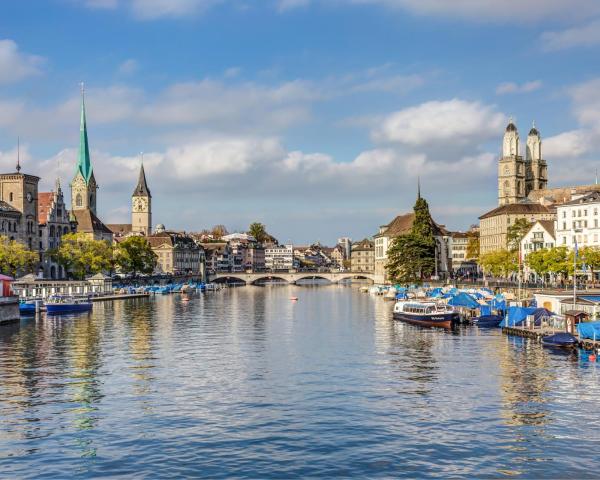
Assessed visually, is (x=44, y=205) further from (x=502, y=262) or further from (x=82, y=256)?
(x=502, y=262)

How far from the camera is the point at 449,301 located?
298ft

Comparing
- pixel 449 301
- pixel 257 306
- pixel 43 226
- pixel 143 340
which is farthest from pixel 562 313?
pixel 43 226

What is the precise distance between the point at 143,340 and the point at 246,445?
1497 inches

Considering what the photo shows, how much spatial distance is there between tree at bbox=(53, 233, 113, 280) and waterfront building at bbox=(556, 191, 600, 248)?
84131 millimetres

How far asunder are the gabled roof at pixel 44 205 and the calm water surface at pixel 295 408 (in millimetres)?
102232

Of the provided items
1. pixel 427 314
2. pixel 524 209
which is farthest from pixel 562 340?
pixel 524 209

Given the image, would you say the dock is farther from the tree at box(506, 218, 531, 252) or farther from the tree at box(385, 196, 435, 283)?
the tree at box(506, 218, 531, 252)

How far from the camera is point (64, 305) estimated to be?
100m

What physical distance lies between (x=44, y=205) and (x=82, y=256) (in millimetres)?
31270

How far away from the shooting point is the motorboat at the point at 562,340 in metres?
57.5

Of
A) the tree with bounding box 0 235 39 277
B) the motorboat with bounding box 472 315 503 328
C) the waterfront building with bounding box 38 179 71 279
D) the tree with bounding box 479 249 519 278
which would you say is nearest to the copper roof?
the tree with bounding box 479 249 519 278

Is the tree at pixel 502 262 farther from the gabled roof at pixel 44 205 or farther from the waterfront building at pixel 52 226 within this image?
the gabled roof at pixel 44 205

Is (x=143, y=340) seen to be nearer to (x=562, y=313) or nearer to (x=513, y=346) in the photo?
(x=513, y=346)

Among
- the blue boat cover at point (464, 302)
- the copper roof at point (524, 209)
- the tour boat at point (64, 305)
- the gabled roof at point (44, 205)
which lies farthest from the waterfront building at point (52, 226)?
the copper roof at point (524, 209)
